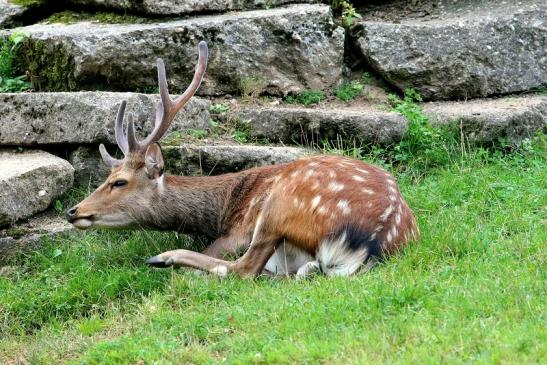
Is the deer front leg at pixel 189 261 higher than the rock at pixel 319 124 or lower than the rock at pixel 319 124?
lower

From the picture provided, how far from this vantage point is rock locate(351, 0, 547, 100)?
32.9 ft

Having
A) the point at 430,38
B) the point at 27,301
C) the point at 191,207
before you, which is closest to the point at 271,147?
the point at 191,207

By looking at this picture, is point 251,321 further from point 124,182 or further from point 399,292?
point 124,182

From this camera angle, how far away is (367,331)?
569 centimetres

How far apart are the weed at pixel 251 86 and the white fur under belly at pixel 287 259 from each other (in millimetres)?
2831

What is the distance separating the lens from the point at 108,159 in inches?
328

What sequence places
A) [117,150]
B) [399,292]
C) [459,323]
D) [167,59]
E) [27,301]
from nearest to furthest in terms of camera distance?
1. [459,323]
2. [399,292]
3. [27,301]
4. [117,150]
5. [167,59]

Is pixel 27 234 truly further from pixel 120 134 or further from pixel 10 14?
pixel 10 14

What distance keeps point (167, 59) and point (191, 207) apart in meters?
2.03

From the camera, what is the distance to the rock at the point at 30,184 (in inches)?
329

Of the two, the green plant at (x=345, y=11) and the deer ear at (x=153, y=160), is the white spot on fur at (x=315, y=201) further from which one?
the green plant at (x=345, y=11)

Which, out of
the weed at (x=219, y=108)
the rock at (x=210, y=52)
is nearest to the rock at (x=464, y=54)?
the rock at (x=210, y=52)

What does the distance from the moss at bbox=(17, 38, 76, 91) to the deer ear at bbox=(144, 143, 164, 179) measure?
185 cm

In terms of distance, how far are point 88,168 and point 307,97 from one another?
93.2 inches
